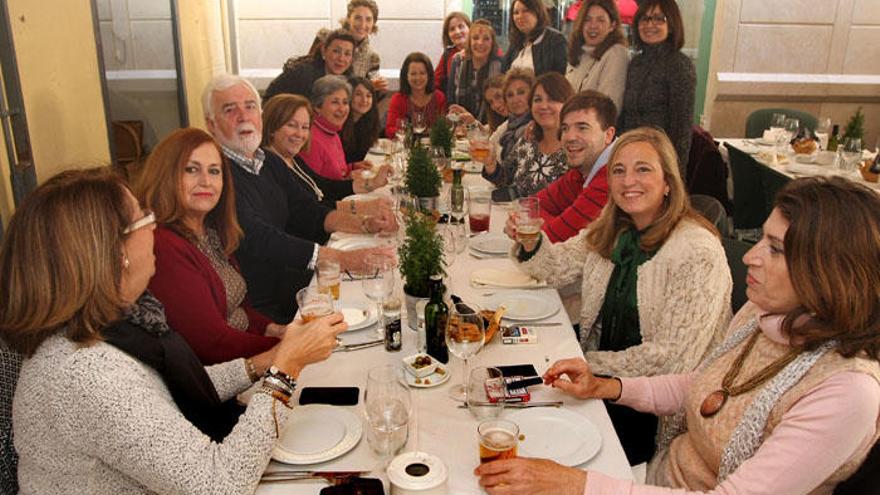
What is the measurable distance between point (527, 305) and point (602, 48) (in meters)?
3.10

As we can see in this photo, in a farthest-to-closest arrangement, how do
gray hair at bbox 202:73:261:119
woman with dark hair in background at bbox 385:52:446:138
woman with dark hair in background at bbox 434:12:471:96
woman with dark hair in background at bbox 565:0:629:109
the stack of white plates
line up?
1. woman with dark hair in background at bbox 434:12:471:96
2. woman with dark hair in background at bbox 385:52:446:138
3. woman with dark hair in background at bbox 565:0:629:109
4. gray hair at bbox 202:73:261:119
5. the stack of white plates

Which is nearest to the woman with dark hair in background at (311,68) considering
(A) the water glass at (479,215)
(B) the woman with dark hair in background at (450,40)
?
(B) the woman with dark hair in background at (450,40)

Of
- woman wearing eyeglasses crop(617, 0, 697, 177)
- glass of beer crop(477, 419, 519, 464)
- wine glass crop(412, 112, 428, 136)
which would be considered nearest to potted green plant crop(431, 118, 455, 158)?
wine glass crop(412, 112, 428, 136)

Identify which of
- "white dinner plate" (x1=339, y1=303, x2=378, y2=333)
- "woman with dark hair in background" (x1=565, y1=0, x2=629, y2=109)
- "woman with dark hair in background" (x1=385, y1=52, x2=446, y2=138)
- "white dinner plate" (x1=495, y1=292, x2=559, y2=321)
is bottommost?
"white dinner plate" (x1=339, y1=303, x2=378, y2=333)

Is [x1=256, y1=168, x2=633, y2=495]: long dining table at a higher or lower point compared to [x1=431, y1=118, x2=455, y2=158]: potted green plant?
lower

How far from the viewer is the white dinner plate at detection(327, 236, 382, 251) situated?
10.3 ft

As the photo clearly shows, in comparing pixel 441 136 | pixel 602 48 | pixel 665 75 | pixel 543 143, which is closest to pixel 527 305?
pixel 543 143

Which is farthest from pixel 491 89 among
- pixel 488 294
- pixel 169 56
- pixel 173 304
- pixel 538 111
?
pixel 173 304

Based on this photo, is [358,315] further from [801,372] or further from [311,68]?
[311,68]

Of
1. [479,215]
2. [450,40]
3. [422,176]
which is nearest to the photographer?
[479,215]

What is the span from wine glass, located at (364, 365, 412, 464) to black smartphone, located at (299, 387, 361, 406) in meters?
0.25

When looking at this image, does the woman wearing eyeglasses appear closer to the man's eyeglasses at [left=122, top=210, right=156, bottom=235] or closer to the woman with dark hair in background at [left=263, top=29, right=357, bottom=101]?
the woman with dark hair in background at [left=263, top=29, right=357, bottom=101]

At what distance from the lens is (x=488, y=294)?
2547 millimetres

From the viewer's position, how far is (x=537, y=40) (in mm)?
5773
